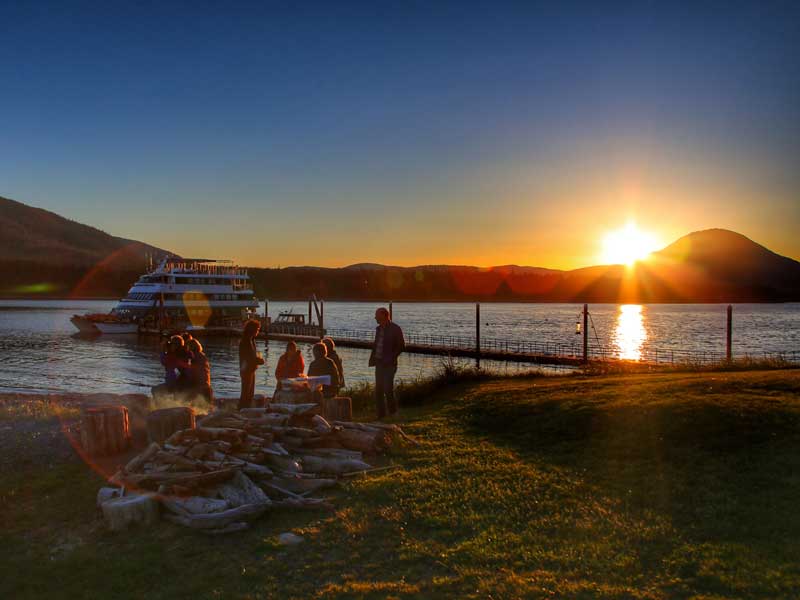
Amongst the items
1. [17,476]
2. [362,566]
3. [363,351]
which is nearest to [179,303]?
[363,351]

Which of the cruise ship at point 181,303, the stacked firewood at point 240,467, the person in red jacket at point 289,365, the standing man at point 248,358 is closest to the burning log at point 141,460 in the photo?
the stacked firewood at point 240,467

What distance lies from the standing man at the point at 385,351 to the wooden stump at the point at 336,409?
2.62ft

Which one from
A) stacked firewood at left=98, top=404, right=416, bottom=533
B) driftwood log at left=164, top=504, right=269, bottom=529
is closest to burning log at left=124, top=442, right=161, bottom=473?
stacked firewood at left=98, top=404, right=416, bottom=533

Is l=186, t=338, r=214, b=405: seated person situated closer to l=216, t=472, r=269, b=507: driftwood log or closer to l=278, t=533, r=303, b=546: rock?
l=216, t=472, r=269, b=507: driftwood log

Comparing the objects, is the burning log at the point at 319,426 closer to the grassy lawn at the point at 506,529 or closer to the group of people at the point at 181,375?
the grassy lawn at the point at 506,529

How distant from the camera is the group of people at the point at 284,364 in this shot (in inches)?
409

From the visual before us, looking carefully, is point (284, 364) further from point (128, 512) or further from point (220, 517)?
point (220, 517)

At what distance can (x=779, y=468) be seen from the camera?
6.83m

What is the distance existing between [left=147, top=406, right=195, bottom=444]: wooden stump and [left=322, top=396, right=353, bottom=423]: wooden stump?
92.8 inches

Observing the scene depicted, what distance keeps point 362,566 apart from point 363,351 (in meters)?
45.0

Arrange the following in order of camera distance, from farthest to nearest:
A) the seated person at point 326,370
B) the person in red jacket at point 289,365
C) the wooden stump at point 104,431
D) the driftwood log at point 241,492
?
the person in red jacket at point 289,365 < the seated person at point 326,370 < the wooden stump at point 104,431 < the driftwood log at point 241,492

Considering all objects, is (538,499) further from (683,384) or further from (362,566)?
(683,384)

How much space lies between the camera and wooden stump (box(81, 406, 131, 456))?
26.7ft

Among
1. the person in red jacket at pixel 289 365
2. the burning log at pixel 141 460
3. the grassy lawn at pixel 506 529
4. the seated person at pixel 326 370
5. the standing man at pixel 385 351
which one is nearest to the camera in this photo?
the grassy lawn at pixel 506 529
